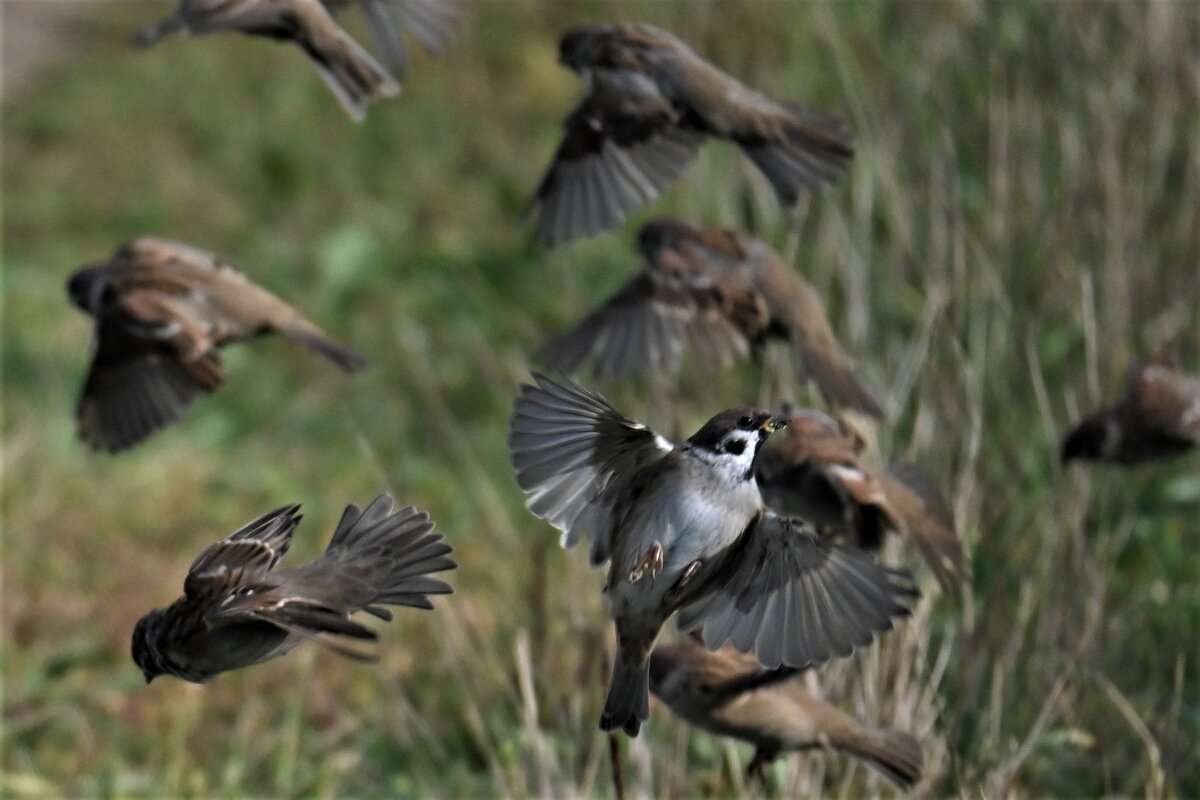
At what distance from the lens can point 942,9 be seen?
648 centimetres

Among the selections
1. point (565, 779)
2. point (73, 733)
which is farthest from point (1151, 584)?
point (73, 733)

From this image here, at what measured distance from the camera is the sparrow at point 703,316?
3.72 metres

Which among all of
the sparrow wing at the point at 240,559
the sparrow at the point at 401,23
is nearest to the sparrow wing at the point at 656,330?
the sparrow at the point at 401,23

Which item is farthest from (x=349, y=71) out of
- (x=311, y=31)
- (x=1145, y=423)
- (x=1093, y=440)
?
(x=1145, y=423)

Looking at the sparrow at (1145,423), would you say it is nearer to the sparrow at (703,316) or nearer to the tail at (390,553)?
the sparrow at (703,316)

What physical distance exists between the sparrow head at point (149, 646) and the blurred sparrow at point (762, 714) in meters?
0.94

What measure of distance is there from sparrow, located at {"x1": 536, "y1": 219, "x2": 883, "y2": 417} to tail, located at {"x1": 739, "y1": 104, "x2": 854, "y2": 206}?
29cm

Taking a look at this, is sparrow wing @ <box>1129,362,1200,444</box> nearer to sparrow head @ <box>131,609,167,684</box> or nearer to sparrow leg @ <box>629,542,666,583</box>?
sparrow leg @ <box>629,542,666,583</box>

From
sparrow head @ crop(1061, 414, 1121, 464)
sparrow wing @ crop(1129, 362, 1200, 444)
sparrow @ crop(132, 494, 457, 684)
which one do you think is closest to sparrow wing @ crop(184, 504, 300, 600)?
sparrow @ crop(132, 494, 457, 684)

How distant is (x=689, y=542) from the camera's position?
105 inches

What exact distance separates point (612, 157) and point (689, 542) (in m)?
1.16

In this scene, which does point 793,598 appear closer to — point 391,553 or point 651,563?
point 651,563

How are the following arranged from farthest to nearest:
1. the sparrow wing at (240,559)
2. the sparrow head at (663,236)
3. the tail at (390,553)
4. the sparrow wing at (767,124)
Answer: the sparrow head at (663,236) < the sparrow wing at (767,124) < the sparrow wing at (240,559) < the tail at (390,553)

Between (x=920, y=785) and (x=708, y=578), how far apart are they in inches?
36.1
